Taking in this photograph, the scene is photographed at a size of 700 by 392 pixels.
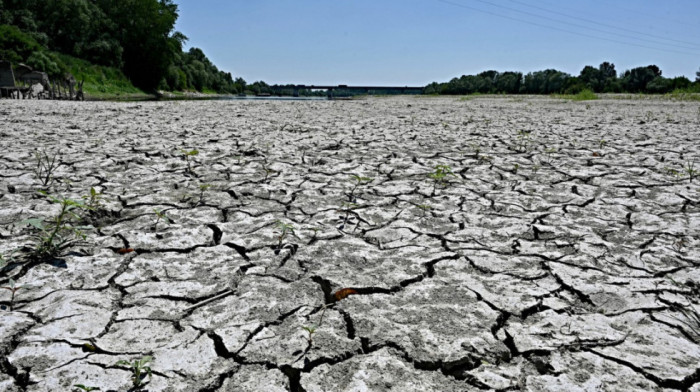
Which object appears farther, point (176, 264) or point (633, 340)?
point (176, 264)

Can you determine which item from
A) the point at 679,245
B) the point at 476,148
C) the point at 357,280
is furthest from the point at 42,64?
the point at 679,245

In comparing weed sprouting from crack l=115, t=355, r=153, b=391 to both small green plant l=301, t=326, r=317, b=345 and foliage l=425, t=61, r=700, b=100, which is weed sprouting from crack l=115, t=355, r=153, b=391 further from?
foliage l=425, t=61, r=700, b=100

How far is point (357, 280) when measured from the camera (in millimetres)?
1654

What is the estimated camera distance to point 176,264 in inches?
69.3

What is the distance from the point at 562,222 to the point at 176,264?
2.09 meters

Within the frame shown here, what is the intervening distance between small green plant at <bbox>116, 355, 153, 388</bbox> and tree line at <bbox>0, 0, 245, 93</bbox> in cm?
3432

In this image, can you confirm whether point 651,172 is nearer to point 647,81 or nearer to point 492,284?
point 492,284

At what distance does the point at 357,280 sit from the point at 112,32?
147 ft

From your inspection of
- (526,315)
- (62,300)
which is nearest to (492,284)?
(526,315)

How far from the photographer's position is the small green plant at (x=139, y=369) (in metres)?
1.04

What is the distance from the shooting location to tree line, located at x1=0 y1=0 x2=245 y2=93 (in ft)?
103

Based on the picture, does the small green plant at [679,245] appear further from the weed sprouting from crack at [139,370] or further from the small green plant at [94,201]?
the small green plant at [94,201]

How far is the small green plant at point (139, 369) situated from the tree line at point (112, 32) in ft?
113

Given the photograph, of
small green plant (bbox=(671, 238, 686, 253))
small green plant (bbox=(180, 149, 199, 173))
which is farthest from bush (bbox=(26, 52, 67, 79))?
small green plant (bbox=(671, 238, 686, 253))
